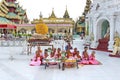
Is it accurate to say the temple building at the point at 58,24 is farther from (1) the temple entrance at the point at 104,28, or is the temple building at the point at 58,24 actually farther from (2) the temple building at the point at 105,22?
(1) the temple entrance at the point at 104,28

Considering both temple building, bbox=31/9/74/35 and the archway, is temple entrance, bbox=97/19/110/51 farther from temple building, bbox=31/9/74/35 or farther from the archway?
temple building, bbox=31/9/74/35

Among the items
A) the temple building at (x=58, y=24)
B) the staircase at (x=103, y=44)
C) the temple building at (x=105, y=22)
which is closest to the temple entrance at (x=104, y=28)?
the temple building at (x=105, y=22)

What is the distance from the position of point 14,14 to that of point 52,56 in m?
38.9

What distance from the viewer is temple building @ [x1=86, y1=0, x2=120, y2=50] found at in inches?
671

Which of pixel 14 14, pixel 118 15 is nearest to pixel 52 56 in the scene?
pixel 118 15

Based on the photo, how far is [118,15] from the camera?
1683 cm

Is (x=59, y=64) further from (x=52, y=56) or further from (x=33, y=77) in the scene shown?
(x=33, y=77)

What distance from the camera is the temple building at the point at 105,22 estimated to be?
17.0 metres

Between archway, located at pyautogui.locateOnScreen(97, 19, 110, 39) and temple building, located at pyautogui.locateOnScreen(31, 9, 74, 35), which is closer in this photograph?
archway, located at pyautogui.locateOnScreen(97, 19, 110, 39)

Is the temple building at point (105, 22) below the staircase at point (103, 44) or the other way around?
the other way around

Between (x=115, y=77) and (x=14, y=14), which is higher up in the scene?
(x=14, y=14)

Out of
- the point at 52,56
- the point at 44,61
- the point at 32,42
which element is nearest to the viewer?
the point at 44,61

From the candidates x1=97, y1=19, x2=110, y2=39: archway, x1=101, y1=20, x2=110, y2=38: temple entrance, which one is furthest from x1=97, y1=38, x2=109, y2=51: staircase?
x1=101, y1=20, x2=110, y2=38: temple entrance

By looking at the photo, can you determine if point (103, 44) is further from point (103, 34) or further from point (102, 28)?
point (102, 28)
